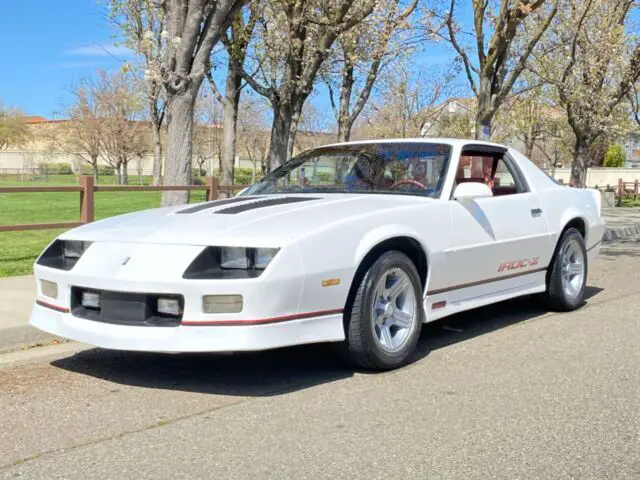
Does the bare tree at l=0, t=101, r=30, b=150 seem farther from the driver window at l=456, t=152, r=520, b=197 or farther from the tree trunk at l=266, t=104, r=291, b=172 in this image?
the driver window at l=456, t=152, r=520, b=197

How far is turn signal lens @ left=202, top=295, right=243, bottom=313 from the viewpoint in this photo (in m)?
4.20

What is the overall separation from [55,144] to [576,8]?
43407mm

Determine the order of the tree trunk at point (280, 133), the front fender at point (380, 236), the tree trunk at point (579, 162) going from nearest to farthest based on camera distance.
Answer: the front fender at point (380, 236)
the tree trunk at point (280, 133)
the tree trunk at point (579, 162)

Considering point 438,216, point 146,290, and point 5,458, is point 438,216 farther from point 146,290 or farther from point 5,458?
point 5,458

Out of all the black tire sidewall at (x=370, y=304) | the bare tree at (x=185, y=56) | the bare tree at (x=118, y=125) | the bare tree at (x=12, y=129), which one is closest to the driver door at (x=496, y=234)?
the black tire sidewall at (x=370, y=304)

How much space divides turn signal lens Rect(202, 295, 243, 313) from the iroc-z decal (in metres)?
2.58

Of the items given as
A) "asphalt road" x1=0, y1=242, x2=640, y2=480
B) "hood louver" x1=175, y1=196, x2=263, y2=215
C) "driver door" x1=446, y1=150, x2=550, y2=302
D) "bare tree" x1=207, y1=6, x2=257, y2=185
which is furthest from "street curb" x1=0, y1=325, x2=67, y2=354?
"bare tree" x1=207, y1=6, x2=257, y2=185

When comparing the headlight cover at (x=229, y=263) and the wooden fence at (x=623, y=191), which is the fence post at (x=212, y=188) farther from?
the wooden fence at (x=623, y=191)

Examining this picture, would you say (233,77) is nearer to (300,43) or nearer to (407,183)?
(300,43)

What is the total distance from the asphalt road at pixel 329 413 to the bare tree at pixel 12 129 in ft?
201

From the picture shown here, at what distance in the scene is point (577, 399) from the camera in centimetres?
439

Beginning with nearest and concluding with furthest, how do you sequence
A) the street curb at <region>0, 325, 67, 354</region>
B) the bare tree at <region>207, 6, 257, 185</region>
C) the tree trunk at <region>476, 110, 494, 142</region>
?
the street curb at <region>0, 325, 67, 354</region> → the tree trunk at <region>476, 110, 494, 142</region> → the bare tree at <region>207, 6, 257, 185</region>

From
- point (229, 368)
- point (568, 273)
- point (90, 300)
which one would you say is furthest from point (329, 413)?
point (568, 273)

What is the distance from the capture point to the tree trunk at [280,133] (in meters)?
14.3
